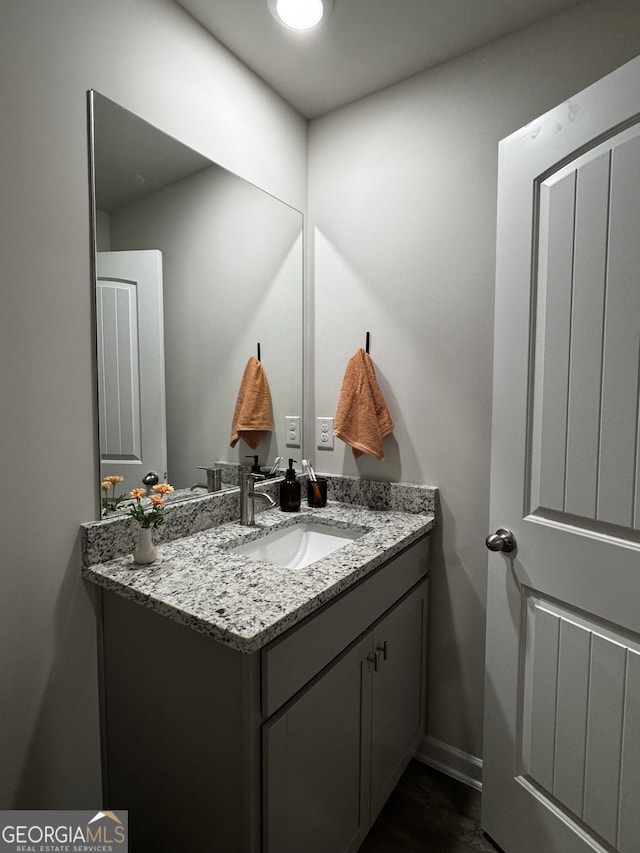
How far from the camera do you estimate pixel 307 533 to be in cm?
161

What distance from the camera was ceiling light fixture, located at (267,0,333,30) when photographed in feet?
4.18

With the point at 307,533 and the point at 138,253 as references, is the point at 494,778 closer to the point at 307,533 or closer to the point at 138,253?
the point at 307,533

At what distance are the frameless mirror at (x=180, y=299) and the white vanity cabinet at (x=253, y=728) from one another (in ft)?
1.54

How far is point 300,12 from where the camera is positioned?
4.28ft

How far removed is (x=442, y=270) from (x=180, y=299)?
34.7 inches

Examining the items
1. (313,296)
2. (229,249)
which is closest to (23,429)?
(229,249)

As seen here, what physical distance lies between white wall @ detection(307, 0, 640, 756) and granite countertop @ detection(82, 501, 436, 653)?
30cm

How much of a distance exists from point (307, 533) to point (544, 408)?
89cm

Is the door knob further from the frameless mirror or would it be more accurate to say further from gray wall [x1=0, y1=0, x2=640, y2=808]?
the frameless mirror

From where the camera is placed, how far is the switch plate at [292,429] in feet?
5.94

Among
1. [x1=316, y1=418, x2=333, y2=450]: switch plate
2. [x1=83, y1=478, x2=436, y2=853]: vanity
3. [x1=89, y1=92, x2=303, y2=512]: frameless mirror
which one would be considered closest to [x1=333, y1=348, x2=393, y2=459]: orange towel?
[x1=316, y1=418, x2=333, y2=450]: switch plate

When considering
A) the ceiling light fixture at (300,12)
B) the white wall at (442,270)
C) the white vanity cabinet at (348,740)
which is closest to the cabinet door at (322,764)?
the white vanity cabinet at (348,740)

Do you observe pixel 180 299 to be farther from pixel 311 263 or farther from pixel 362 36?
pixel 362 36

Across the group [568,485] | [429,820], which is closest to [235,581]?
[568,485]
